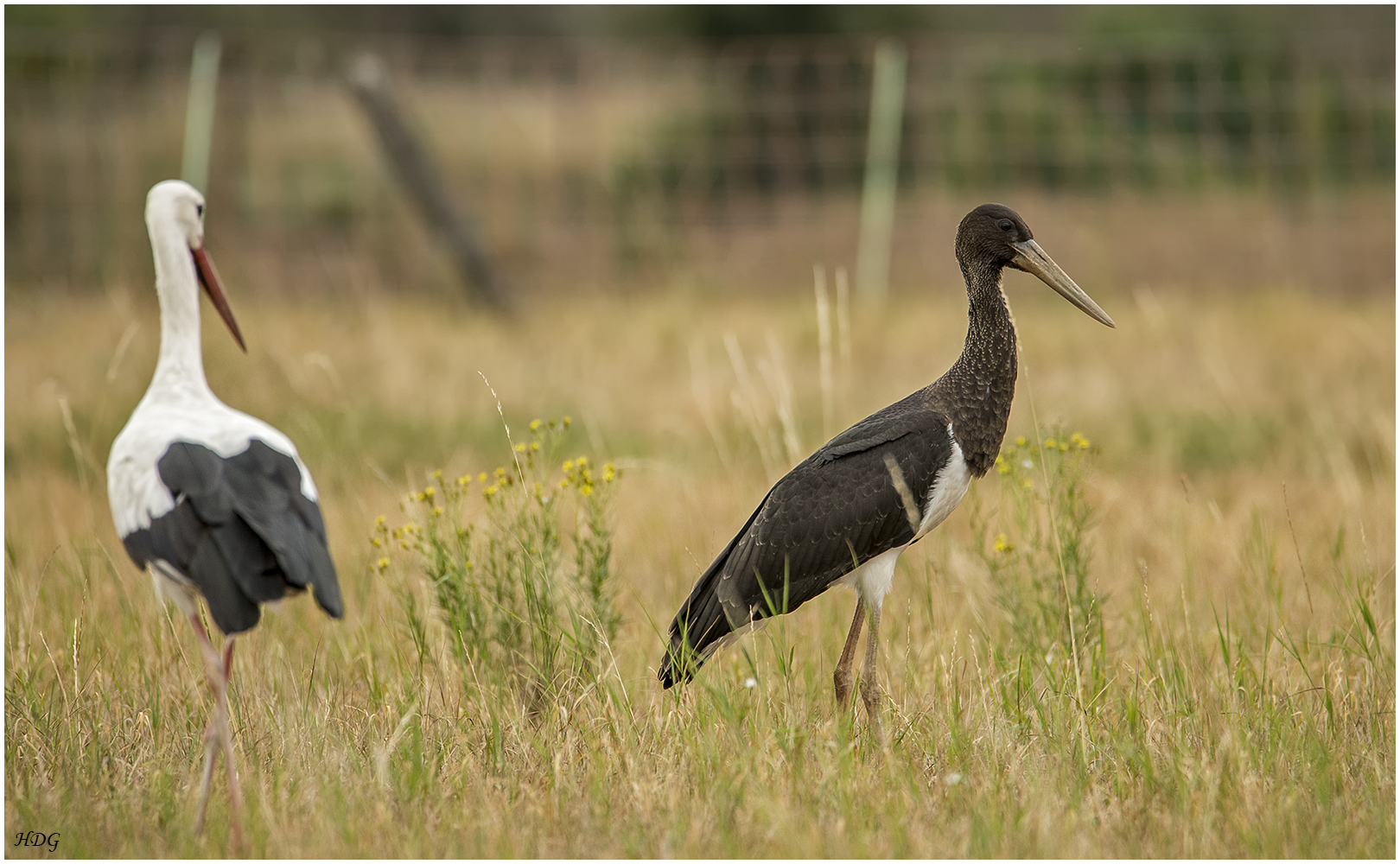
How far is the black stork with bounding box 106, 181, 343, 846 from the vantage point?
284 cm

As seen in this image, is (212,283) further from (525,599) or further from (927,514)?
(927,514)

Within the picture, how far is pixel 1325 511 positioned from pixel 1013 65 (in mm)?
11233

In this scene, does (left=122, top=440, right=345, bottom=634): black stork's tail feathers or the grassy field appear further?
the grassy field

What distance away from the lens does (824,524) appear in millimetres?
3623

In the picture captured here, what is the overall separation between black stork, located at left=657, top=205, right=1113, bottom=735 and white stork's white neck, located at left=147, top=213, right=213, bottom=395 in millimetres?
1496

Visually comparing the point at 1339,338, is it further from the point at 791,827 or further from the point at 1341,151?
the point at 791,827

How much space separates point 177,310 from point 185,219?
0.27 meters

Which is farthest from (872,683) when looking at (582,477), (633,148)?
(633,148)

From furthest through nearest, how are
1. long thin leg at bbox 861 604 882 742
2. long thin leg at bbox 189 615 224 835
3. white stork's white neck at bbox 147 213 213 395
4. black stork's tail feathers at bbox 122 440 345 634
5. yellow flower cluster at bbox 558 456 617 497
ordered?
yellow flower cluster at bbox 558 456 617 497 < long thin leg at bbox 861 604 882 742 < white stork's white neck at bbox 147 213 213 395 < long thin leg at bbox 189 615 224 835 < black stork's tail feathers at bbox 122 440 345 634

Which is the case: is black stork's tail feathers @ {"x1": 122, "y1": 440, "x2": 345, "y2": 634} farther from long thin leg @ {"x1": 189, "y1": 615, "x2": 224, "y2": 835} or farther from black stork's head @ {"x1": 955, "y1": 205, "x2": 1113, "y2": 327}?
black stork's head @ {"x1": 955, "y1": 205, "x2": 1113, "y2": 327}

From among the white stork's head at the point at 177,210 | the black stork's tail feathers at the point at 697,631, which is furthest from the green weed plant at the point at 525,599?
the white stork's head at the point at 177,210

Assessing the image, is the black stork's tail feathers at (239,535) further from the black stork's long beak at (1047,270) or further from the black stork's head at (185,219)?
the black stork's long beak at (1047,270)

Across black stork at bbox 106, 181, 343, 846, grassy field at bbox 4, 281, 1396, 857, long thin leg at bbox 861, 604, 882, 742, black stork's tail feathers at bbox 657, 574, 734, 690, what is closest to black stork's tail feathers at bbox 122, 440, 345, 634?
black stork at bbox 106, 181, 343, 846

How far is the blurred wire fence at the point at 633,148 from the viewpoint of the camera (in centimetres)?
1144
